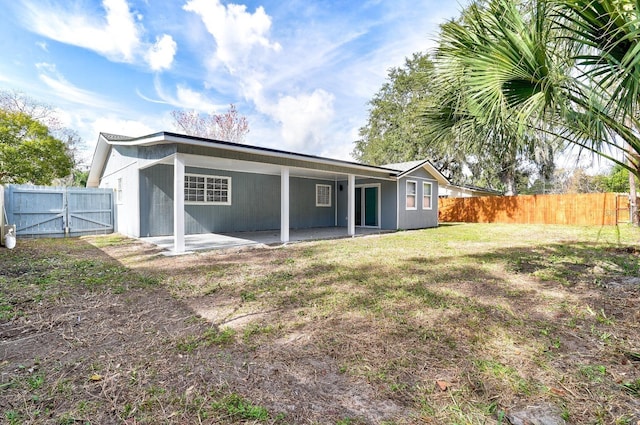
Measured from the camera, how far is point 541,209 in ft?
53.0

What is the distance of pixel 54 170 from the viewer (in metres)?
16.6

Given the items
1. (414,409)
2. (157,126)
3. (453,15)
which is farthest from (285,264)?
(157,126)

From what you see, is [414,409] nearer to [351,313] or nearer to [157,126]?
[351,313]

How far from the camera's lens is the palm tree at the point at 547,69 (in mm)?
2723

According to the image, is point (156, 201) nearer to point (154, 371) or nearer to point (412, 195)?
point (154, 371)

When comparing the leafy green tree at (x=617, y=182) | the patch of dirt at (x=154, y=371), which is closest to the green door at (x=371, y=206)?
the patch of dirt at (x=154, y=371)

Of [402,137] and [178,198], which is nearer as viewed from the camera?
[178,198]

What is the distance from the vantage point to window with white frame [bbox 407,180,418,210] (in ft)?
42.5

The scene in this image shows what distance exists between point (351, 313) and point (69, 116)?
90.5 ft

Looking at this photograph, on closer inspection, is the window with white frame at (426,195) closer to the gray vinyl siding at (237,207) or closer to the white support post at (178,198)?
the gray vinyl siding at (237,207)

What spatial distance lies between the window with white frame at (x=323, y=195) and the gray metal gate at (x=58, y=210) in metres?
7.96

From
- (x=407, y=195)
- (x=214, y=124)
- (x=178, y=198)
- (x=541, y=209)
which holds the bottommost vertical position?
(x=541, y=209)

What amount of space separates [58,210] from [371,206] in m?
11.5

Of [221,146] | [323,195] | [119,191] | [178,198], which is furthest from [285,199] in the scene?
[119,191]
